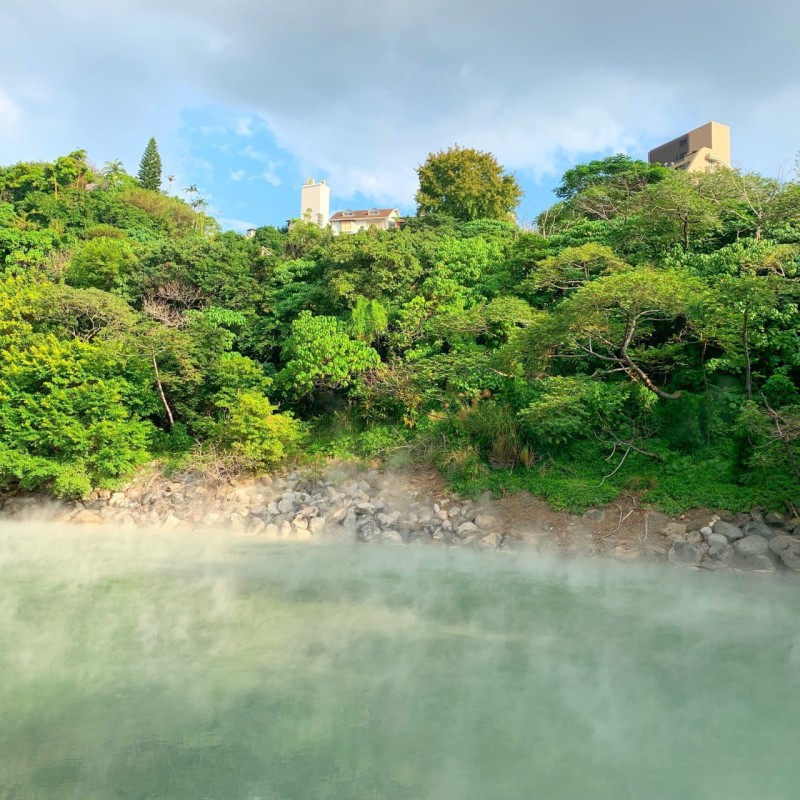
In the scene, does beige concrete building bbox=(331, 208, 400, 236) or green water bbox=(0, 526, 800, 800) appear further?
beige concrete building bbox=(331, 208, 400, 236)

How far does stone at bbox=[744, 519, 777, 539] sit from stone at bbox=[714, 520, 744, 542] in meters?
0.08

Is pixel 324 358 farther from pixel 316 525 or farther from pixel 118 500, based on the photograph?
pixel 118 500

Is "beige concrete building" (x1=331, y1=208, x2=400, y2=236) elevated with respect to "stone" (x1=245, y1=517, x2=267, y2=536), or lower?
elevated

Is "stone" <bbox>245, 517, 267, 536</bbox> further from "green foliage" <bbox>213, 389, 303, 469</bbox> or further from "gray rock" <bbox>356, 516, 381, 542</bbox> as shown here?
"gray rock" <bbox>356, 516, 381, 542</bbox>

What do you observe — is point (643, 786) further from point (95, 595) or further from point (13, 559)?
point (13, 559)

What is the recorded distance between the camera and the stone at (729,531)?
7.51 m

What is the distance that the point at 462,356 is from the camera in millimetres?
10828

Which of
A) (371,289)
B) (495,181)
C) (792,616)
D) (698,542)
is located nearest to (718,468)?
(698,542)

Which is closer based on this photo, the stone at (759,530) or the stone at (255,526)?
the stone at (759,530)

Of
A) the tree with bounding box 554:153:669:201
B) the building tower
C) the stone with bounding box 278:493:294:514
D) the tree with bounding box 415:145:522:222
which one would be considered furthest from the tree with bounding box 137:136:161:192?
the stone with bounding box 278:493:294:514

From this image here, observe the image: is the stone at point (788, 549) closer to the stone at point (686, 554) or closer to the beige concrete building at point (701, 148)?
the stone at point (686, 554)

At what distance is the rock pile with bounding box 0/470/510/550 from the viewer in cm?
898

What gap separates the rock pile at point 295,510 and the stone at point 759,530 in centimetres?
294

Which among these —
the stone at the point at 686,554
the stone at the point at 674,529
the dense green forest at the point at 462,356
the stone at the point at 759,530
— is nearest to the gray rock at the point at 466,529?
the dense green forest at the point at 462,356
